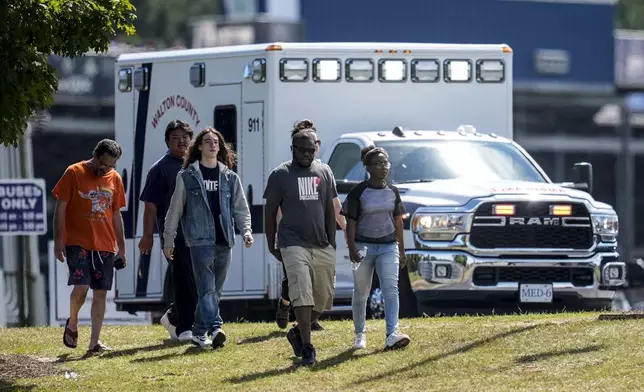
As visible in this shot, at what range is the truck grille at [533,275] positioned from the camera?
1634 cm

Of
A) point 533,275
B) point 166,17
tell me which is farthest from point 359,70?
point 166,17

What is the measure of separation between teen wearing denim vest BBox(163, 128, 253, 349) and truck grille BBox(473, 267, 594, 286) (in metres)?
A: 3.29

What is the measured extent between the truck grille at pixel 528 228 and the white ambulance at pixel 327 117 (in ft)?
0.35

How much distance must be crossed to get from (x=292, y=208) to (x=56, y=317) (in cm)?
1200

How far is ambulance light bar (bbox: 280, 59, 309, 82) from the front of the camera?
17716 mm

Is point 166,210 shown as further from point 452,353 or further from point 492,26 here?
point 492,26

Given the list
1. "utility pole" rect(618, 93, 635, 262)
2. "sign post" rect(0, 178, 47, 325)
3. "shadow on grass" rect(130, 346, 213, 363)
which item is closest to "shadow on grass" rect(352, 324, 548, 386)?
"shadow on grass" rect(130, 346, 213, 363)

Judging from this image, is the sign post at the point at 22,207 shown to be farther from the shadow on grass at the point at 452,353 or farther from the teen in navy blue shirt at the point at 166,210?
the shadow on grass at the point at 452,353

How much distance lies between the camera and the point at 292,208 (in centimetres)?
1282

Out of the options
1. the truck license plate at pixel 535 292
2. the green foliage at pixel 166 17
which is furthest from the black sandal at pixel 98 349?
the green foliage at pixel 166 17

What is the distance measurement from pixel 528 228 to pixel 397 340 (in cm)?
363

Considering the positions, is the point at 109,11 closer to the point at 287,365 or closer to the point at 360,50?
the point at 287,365

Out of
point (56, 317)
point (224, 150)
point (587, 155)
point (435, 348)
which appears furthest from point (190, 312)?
point (587, 155)

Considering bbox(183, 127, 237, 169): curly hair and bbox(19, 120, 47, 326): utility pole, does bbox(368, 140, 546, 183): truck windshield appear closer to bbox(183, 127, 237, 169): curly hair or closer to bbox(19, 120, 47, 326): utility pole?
bbox(183, 127, 237, 169): curly hair
